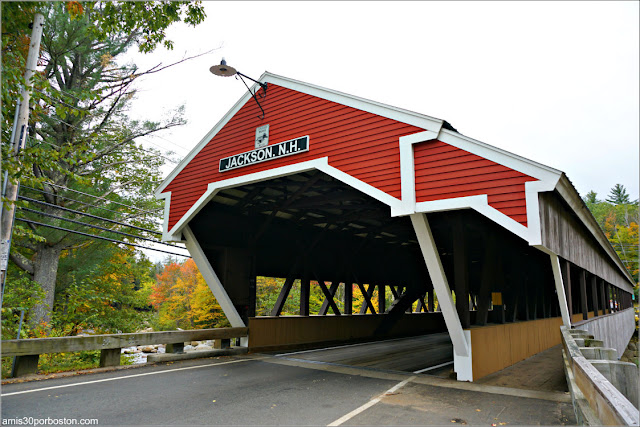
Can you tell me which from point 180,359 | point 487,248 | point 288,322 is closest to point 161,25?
point 180,359

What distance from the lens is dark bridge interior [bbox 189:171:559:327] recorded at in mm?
9852

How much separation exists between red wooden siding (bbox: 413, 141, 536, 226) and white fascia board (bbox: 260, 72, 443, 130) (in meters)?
0.42

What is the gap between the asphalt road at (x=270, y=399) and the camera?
17.0ft

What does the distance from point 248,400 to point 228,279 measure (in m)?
6.38

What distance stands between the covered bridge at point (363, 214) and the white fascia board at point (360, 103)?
0.03 meters

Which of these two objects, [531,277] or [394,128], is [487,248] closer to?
[394,128]

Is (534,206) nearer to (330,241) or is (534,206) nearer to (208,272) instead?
(208,272)

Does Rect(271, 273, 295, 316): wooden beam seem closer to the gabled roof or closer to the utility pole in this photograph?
the gabled roof

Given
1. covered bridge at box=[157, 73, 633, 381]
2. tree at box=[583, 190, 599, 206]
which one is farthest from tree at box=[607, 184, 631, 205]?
covered bridge at box=[157, 73, 633, 381]

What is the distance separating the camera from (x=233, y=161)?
10.3m

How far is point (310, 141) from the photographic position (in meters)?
9.06

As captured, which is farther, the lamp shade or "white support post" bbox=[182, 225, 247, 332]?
"white support post" bbox=[182, 225, 247, 332]

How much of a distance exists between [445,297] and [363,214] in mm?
5423

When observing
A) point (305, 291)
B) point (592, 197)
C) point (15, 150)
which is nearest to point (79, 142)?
point (15, 150)
